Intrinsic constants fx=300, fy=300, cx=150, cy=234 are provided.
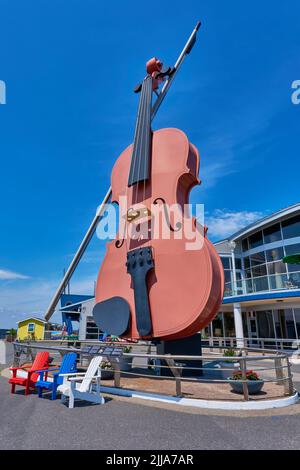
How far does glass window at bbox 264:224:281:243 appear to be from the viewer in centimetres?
1962

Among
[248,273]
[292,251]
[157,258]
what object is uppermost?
[292,251]

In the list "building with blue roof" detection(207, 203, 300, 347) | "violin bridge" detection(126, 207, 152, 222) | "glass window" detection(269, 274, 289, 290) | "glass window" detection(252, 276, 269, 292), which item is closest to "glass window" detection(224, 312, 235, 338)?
"building with blue roof" detection(207, 203, 300, 347)

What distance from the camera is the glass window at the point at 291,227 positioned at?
18594mm

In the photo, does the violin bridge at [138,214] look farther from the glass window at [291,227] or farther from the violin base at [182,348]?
the glass window at [291,227]

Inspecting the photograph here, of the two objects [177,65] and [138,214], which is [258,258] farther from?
[138,214]

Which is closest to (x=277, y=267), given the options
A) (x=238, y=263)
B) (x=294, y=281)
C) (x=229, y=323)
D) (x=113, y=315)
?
(x=294, y=281)

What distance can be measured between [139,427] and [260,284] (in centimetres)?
1439

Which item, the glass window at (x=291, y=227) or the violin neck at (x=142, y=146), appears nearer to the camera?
the violin neck at (x=142, y=146)

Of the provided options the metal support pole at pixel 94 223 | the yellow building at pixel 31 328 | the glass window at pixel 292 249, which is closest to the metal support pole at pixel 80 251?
the metal support pole at pixel 94 223

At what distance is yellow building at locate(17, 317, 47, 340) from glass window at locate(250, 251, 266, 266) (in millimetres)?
19237

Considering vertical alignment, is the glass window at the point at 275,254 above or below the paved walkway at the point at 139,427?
above

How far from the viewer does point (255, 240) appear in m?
21.6

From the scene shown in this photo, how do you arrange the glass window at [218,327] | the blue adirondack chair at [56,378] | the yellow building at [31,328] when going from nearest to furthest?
the blue adirondack chair at [56,378] < the glass window at [218,327] < the yellow building at [31,328]

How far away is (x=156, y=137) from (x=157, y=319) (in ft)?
13.0
